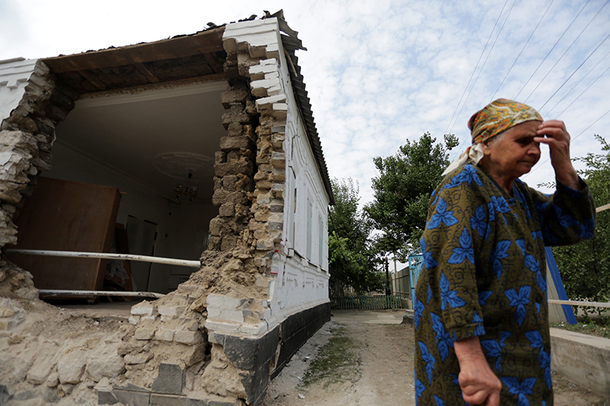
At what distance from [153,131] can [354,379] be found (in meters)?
5.97

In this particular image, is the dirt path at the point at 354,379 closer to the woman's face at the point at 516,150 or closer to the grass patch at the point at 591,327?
the grass patch at the point at 591,327

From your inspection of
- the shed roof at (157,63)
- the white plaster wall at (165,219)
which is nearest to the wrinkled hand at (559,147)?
the shed roof at (157,63)

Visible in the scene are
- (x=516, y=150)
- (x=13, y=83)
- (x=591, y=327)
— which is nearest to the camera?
(x=516, y=150)

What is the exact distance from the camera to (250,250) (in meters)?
3.50

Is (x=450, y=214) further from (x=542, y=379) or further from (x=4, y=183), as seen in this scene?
(x=4, y=183)

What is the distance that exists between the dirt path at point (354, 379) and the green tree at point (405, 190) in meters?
11.2

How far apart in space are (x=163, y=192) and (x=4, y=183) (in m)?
5.80

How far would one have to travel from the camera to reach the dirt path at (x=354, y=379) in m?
3.21

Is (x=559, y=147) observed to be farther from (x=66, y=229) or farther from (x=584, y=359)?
(x=66, y=229)

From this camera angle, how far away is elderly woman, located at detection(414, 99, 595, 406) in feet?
3.65

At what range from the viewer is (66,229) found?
5133mm

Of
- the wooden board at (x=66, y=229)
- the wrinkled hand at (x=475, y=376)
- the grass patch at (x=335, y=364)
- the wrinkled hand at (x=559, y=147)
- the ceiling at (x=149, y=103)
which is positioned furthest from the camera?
the wooden board at (x=66, y=229)

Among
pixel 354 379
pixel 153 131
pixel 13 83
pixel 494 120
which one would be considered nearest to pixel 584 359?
pixel 354 379

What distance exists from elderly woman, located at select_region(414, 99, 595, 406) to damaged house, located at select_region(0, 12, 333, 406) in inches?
81.2
